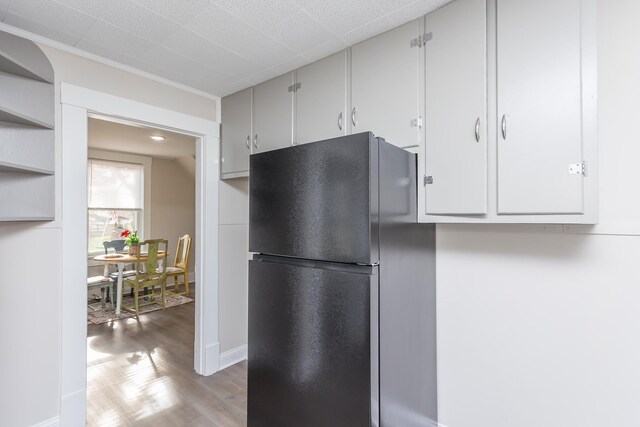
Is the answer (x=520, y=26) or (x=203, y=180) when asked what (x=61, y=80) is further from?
(x=520, y=26)

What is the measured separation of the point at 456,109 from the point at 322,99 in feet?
2.85

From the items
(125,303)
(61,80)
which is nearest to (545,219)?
(61,80)

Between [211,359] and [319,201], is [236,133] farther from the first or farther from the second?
[211,359]

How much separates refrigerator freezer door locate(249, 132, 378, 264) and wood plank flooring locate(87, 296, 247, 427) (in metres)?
1.35

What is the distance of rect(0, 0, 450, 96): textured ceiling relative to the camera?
1604 mm

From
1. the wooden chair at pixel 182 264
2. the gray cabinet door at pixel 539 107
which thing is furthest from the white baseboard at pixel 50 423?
the wooden chair at pixel 182 264

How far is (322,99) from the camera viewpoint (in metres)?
2.08

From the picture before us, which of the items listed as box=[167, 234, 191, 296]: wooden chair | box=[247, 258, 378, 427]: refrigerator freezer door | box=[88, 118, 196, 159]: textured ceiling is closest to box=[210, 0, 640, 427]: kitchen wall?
box=[247, 258, 378, 427]: refrigerator freezer door

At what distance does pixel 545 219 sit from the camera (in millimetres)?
1316

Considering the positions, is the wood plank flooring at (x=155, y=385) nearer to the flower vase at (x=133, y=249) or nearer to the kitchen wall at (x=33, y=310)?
the kitchen wall at (x=33, y=310)

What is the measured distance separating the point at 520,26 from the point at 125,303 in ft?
18.8

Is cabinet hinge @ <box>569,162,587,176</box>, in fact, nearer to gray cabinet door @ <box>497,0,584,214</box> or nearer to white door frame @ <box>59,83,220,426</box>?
gray cabinet door @ <box>497,0,584,214</box>

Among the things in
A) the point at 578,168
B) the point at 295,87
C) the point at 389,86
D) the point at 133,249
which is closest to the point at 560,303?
the point at 578,168

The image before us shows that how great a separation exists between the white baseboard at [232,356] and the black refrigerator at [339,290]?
1.21 meters
